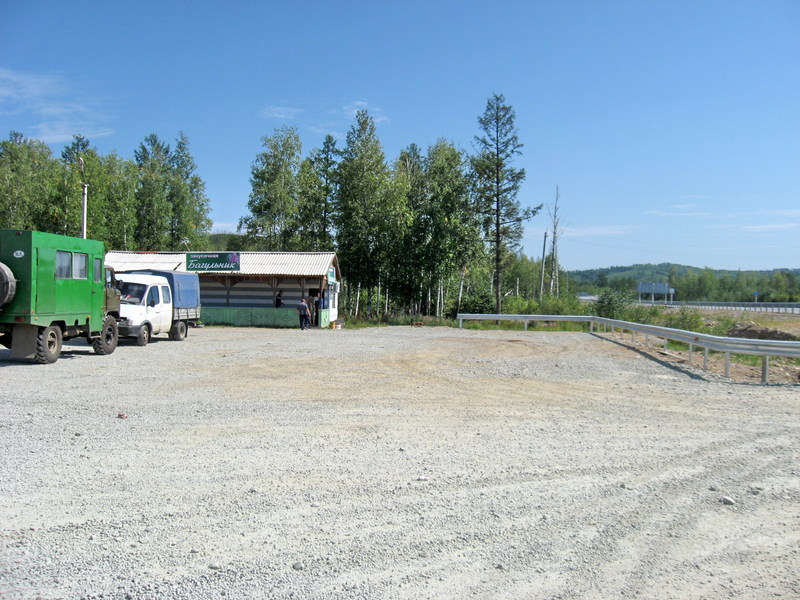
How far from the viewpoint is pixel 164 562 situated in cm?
408

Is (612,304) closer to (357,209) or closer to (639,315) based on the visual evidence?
(639,315)

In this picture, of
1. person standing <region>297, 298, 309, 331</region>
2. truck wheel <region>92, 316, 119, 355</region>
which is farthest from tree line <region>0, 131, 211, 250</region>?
truck wheel <region>92, 316, 119, 355</region>

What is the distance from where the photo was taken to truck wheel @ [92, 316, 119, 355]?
16781mm

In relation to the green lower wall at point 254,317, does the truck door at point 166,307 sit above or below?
above

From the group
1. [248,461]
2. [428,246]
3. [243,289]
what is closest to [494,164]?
[428,246]

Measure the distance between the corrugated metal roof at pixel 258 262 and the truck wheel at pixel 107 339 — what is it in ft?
53.4

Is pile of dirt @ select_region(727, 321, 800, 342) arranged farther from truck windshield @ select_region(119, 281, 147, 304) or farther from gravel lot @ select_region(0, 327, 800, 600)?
truck windshield @ select_region(119, 281, 147, 304)

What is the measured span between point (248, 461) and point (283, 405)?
133 inches

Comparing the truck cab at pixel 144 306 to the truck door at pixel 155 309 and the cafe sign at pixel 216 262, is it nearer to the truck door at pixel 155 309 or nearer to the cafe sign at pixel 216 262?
the truck door at pixel 155 309

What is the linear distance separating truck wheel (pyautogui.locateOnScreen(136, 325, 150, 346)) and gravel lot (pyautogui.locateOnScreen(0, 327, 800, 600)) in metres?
8.33

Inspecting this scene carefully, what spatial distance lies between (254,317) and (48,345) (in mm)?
18763

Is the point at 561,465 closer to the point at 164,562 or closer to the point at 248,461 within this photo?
the point at 248,461

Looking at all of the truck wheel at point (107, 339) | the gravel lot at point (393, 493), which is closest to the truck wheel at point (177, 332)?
the truck wheel at point (107, 339)

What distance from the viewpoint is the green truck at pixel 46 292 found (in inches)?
539
